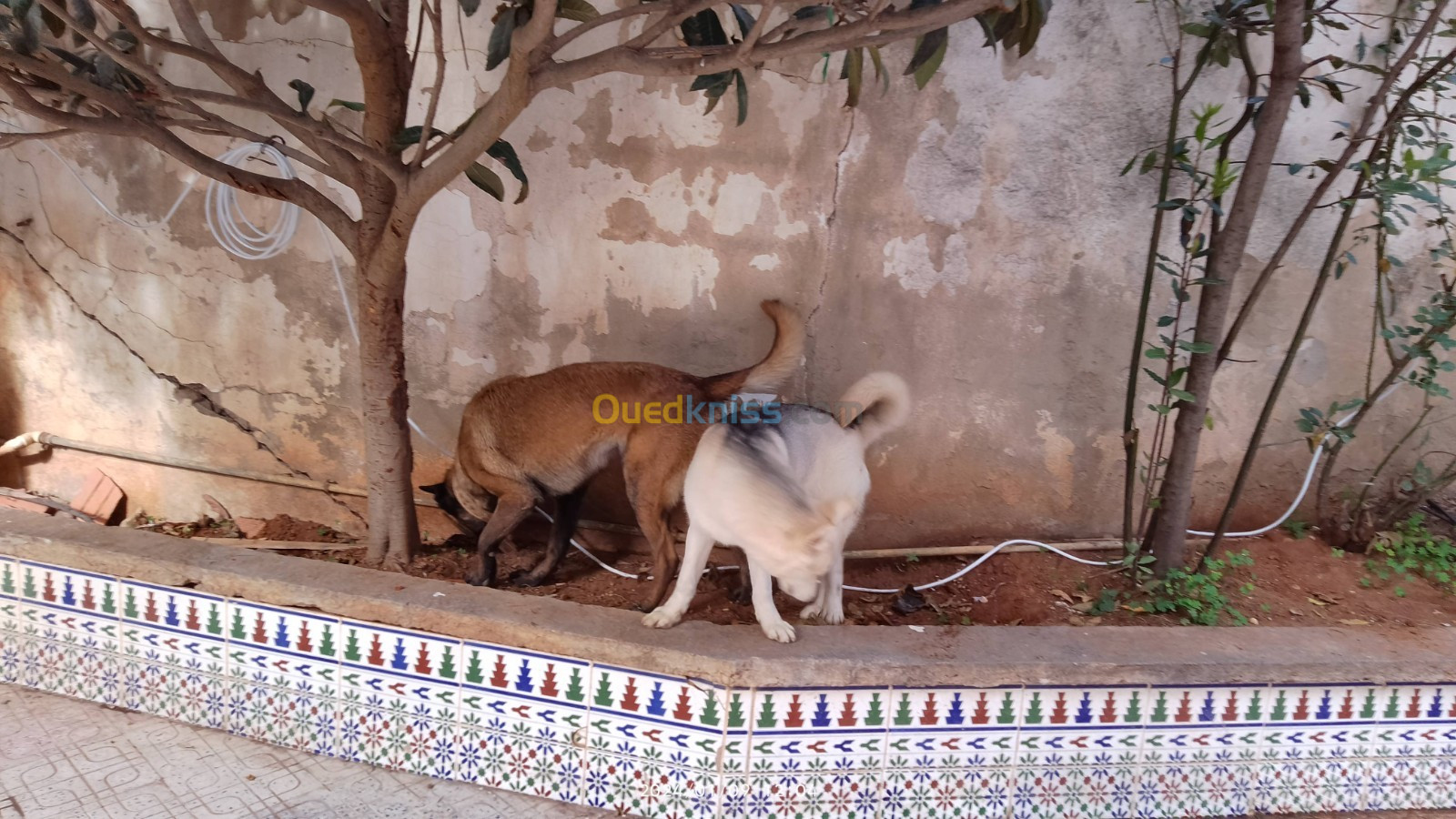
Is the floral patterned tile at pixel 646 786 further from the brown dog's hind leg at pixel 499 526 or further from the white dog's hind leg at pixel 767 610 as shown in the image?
the brown dog's hind leg at pixel 499 526

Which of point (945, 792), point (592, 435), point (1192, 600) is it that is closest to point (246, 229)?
point (592, 435)

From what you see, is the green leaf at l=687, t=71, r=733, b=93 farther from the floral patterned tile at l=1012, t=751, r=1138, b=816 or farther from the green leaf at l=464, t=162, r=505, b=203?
the floral patterned tile at l=1012, t=751, r=1138, b=816

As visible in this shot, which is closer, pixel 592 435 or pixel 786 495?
pixel 786 495

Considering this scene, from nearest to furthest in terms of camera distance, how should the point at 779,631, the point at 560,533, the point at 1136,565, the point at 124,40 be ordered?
1. the point at 779,631
2. the point at 1136,565
3. the point at 124,40
4. the point at 560,533

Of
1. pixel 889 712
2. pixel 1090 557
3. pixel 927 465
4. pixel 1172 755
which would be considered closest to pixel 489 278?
pixel 927 465

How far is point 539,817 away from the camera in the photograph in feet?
7.76

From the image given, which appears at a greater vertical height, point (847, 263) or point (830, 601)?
point (847, 263)

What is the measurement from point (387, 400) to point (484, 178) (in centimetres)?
99

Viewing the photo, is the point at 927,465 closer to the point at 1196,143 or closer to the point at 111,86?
the point at 1196,143

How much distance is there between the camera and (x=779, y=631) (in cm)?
245

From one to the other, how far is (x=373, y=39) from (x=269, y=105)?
418mm

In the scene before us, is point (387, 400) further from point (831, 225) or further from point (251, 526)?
point (831, 225)

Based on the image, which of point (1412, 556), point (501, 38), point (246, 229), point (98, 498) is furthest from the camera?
point (98, 498)

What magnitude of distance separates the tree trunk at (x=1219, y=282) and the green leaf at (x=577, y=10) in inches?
84.3
